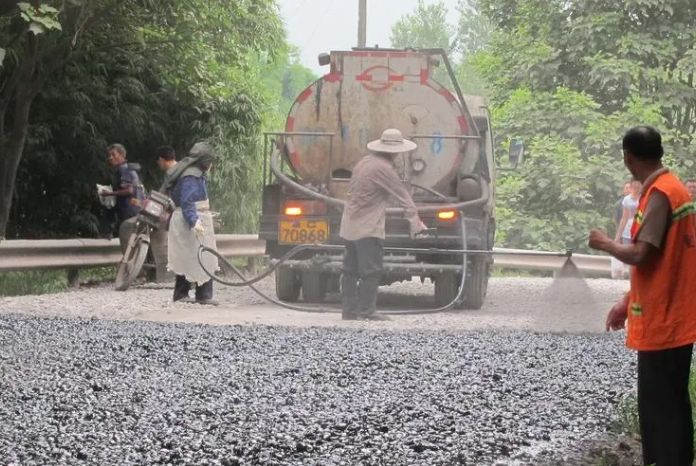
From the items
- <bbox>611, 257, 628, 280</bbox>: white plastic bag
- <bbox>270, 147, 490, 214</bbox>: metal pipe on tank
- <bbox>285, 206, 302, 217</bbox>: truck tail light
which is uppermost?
<bbox>270, 147, 490, 214</bbox>: metal pipe on tank

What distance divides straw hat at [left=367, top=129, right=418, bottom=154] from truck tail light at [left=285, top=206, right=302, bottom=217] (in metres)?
1.64

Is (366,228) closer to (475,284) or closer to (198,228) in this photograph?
(198,228)

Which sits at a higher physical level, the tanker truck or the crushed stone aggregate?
the tanker truck

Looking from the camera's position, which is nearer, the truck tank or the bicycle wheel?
the truck tank

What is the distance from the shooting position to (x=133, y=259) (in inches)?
691

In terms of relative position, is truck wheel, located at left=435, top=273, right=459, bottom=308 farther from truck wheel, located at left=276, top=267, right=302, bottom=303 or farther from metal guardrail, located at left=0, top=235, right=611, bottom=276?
truck wheel, located at left=276, top=267, right=302, bottom=303

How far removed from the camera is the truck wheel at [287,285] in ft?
53.2

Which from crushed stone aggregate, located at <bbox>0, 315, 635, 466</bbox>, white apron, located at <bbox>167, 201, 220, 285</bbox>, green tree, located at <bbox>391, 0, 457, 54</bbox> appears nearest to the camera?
crushed stone aggregate, located at <bbox>0, 315, 635, 466</bbox>

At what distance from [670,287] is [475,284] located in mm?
10475

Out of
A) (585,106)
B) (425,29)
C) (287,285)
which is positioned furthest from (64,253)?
(425,29)

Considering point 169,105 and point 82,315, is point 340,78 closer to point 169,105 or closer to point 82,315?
point 82,315

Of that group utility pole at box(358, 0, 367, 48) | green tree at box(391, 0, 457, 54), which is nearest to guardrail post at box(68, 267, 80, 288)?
utility pole at box(358, 0, 367, 48)

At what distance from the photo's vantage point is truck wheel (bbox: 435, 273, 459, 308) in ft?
51.1

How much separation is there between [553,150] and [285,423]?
2472 cm
